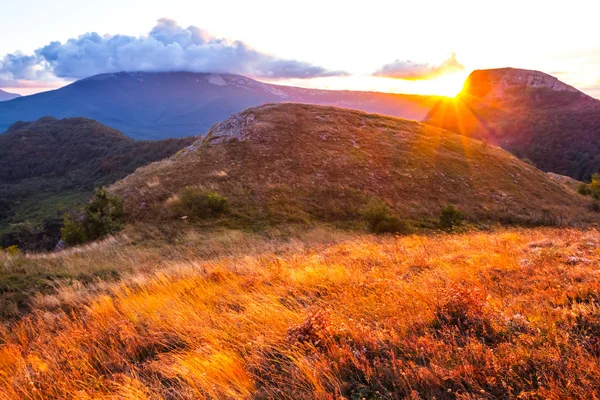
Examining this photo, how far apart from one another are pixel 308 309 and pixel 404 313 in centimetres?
132

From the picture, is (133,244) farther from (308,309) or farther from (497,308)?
(497,308)

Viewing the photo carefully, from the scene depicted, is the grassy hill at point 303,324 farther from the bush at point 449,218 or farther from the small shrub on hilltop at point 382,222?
the bush at point 449,218

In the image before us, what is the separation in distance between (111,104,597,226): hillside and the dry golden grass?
1225 cm

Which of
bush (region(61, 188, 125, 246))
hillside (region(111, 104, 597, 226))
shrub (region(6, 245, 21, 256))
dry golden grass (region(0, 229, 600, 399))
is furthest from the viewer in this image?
hillside (region(111, 104, 597, 226))

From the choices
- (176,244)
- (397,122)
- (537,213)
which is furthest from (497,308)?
(397,122)

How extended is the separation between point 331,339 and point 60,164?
19595 cm

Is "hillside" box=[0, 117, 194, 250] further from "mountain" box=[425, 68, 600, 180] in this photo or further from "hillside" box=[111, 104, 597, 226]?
"mountain" box=[425, 68, 600, 180]

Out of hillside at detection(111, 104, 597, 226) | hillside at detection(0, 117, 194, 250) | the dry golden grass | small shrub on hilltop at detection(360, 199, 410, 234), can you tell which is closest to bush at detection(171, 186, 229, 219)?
hillside at detection(111, 104, 597, 226)

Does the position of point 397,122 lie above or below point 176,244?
above

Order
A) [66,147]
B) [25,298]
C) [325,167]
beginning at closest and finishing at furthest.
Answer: [25,298]
[325,167]
[66,147]

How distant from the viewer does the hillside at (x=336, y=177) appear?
20578mm

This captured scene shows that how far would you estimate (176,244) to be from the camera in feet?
44.9

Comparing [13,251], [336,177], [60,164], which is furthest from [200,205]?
[60,164]

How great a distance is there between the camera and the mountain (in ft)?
337
